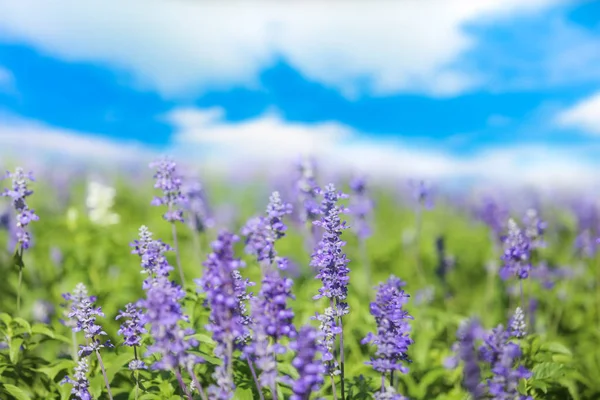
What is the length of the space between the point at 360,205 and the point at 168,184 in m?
4.49

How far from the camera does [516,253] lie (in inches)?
206

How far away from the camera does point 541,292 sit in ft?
30.5

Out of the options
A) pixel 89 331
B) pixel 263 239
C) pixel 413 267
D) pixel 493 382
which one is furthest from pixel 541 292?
pixel 89 331

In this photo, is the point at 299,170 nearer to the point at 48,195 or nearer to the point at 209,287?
the point at 209,287

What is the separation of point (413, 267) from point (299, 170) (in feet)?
15.7

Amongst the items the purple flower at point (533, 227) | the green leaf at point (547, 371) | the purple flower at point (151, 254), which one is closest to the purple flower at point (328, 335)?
the purple flower at point (151, 254)

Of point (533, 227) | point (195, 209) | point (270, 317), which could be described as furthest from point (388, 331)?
point (195, 209)

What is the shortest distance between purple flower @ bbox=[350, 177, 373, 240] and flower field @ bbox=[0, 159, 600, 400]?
0.11 ft

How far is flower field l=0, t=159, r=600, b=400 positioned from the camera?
3357 mm

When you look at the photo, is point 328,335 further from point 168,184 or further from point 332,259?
point 168,184

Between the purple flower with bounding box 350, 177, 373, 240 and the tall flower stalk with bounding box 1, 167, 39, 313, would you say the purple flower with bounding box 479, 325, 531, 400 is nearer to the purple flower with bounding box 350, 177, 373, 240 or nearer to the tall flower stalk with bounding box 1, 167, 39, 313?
the tall flower stalk with bounding box 1, 167, 39, 313

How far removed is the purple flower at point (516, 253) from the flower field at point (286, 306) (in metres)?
0.02

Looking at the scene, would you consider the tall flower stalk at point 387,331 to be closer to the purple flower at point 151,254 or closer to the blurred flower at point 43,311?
the purple flower at point 151,254

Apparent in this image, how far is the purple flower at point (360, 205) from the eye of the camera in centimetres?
848
